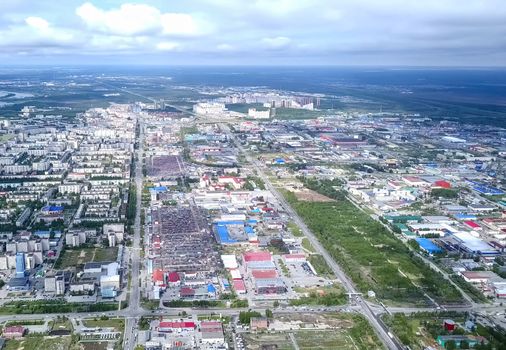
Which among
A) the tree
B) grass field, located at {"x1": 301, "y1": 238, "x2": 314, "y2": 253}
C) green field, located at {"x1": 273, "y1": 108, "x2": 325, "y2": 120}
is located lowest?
the tree

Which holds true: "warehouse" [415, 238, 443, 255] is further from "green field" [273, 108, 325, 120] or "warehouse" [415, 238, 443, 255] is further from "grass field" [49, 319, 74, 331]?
"green field" [273, 108, 325, 120]

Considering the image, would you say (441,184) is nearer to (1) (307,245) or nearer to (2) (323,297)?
(1) (307,245)

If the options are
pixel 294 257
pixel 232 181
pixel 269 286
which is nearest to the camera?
pixel 269 286

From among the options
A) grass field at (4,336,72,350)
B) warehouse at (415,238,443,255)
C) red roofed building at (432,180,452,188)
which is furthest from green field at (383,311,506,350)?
red roofed building at (432,180,452,188)

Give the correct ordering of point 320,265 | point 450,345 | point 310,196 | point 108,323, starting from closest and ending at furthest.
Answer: point 450,345 < point 108,323 < point 320,265 < point 310,196

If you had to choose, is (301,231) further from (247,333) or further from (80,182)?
(80,182)

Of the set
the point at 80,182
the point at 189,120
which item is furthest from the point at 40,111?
the point at 80,182

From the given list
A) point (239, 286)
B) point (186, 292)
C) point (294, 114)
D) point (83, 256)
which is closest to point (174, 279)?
point (186, 292)
